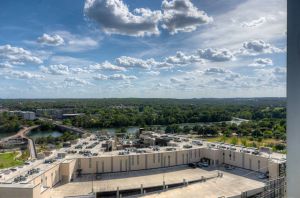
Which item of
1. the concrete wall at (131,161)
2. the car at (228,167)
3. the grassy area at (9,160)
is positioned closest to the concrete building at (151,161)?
the concrete wall at (131,161)

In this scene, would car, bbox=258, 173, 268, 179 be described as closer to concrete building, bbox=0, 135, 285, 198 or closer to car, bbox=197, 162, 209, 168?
concrete building, bbox=0, 135, 285, 198

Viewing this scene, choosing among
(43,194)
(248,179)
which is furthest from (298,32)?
(248,179)

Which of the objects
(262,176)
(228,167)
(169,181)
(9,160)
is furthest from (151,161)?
(9,160)

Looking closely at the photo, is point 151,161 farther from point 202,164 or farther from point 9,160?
point 9,160

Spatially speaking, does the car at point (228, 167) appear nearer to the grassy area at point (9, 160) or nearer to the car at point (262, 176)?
the car at point (262, 176)

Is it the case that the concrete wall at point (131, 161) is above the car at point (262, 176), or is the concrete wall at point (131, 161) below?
above
